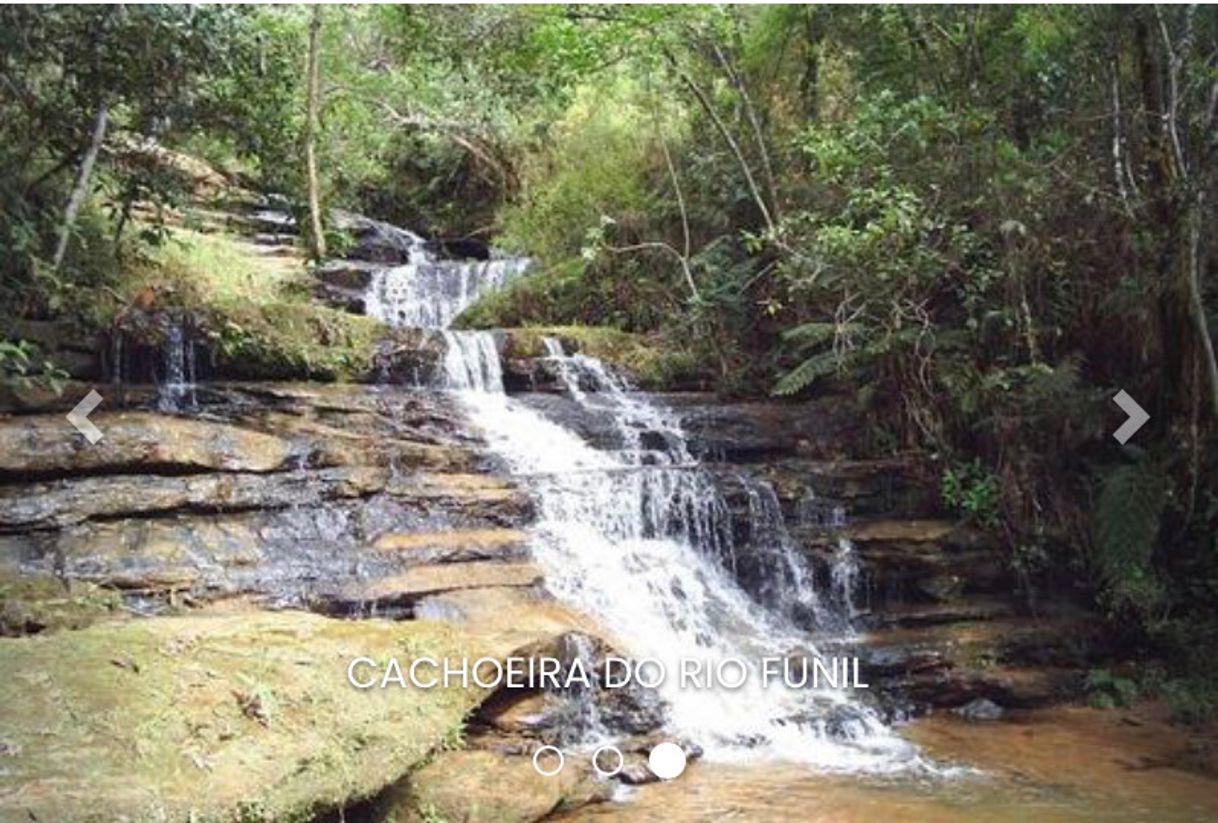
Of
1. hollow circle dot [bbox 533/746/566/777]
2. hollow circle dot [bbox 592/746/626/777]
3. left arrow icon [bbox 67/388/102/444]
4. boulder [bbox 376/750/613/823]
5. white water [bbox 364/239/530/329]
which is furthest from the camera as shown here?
white water [bbox 364/239/530/329]

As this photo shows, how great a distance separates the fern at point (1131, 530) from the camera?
6863mm

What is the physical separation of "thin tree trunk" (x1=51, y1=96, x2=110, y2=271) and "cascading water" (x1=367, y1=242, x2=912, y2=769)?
306 centimetres

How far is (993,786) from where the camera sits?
518 centimetres

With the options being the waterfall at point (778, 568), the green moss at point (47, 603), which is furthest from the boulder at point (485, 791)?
the waterfall at point (778, 568)

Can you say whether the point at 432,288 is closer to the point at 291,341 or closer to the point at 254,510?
the point at 291,341

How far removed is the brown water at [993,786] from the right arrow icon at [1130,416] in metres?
2.14

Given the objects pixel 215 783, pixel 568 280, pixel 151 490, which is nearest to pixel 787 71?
pixel 568 280

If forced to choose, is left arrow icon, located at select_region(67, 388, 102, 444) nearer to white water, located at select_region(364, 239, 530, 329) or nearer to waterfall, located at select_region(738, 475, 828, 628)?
white water, located at select_region(364, 239, 530, 329)

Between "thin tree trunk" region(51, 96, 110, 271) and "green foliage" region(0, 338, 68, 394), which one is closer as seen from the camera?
"green foliage" region(0, 338, 68, 394)

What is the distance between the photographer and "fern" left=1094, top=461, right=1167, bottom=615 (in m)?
6.86

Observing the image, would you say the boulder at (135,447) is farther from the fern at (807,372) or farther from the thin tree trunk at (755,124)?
the thin tree trunk at (755,124)

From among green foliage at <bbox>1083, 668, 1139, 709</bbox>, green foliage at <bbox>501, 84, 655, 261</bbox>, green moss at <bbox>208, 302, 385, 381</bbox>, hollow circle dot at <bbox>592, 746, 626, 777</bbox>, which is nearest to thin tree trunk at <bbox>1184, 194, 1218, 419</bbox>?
green foliage at <bbox>1083, 668, 1139, 709</bbox>

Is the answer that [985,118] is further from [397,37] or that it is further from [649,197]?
[397,37]

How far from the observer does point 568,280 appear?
10664 millimetres
